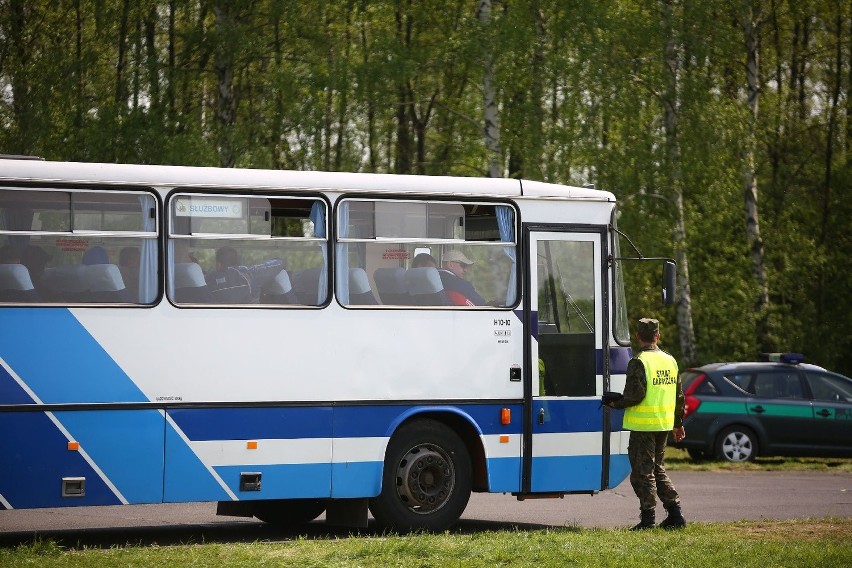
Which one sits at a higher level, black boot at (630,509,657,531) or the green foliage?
the green foliage

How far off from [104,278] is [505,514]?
5.58 metres

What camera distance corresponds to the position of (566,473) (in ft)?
43.0

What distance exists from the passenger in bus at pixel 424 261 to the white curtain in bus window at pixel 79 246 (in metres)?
2.38

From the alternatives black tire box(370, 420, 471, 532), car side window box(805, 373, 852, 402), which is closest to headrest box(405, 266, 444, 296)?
black tire box(370, 420, 471, 532)

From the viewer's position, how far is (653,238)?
2883 cm

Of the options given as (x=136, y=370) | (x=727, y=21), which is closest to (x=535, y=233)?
(x=136, y=370)

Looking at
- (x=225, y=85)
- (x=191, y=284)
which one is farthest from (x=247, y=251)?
(x=225, y=85)

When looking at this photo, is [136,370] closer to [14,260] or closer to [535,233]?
[14,260]

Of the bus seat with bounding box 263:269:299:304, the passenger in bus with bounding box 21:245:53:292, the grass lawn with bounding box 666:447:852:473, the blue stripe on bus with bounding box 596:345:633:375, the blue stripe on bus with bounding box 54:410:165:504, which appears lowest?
the grass lawn with bounding box 666:447:852:473

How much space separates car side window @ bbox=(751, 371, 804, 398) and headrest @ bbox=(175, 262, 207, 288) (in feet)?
40.9

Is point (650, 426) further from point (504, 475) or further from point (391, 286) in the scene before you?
point (391, 286)

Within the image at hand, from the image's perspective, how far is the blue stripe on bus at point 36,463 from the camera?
36.6ft

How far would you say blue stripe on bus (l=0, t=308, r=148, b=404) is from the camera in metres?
11.2

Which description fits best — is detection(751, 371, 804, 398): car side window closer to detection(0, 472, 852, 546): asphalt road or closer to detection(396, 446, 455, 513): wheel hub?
detection(0, 472, 852, 546): asphalt road
